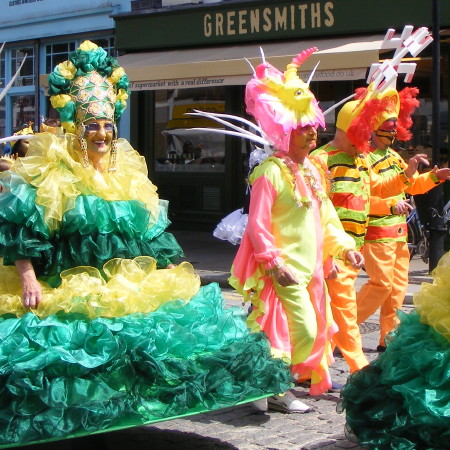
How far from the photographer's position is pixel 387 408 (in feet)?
12.8

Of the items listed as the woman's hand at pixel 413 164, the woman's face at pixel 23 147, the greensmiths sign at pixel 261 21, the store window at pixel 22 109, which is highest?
the greensmiths sign at pixel 261 21

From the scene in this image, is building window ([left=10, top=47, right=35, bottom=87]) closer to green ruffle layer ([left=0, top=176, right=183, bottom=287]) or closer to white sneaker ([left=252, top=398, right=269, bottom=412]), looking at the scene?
white sneaker ([left=252, top=398, right=269, bottom=412])

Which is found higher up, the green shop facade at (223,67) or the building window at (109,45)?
the building window at (109,45)

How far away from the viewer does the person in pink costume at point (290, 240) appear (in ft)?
17.0

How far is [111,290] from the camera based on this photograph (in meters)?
4.32

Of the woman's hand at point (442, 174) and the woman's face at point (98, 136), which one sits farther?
the woman's hand at point (442, 174)

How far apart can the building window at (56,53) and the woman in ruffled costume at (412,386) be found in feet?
48.8

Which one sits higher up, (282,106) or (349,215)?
(282,106)

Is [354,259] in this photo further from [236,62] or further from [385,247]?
[236,62]

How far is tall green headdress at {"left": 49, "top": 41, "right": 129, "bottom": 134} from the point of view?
477 cm

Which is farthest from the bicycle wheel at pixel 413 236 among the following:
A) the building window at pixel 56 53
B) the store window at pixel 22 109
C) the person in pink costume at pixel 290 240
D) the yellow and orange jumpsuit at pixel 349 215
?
the store window at pixel 22 109

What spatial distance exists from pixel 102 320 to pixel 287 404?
1.93 meters

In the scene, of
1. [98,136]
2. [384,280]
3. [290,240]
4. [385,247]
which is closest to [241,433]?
[290,240]

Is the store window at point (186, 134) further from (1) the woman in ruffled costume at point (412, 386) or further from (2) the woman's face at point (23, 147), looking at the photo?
(1) the woman in ruffled costume at point (412, 386)
